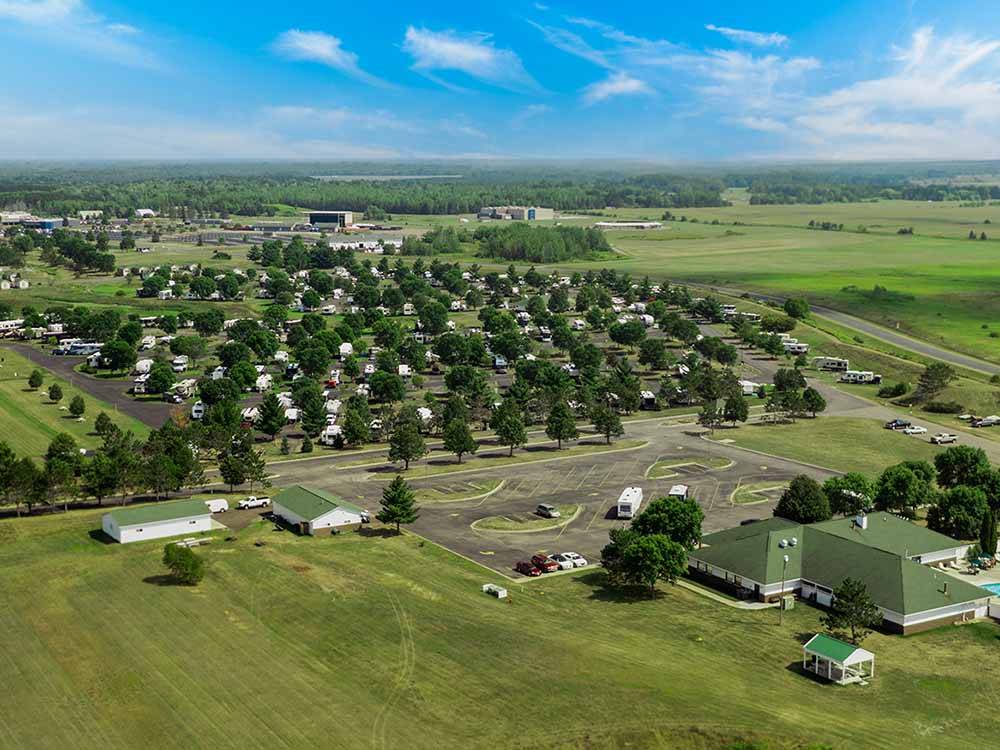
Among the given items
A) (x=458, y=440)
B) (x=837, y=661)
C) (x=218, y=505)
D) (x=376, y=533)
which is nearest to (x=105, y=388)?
(x=218, y=505)

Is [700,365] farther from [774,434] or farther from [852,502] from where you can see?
[852,502]

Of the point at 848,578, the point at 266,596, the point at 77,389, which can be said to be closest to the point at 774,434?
the point at 848,578

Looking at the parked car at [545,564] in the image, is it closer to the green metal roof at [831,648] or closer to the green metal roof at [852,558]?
the green metal roof at [852,558]

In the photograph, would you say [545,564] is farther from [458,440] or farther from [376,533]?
[458,440]

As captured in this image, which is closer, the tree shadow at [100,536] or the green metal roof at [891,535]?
the green metal roof at [891,535]

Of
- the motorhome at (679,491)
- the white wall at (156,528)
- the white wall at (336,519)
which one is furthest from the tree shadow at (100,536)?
the motorhome at (679,491)

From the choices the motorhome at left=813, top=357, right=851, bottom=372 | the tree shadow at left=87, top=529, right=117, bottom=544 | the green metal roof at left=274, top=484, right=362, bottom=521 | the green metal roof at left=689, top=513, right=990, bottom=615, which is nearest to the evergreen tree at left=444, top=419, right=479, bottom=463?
the green metal roof at left=274, top=484, right=362, bottom=521

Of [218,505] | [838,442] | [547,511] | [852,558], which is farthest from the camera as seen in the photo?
[838,442]
